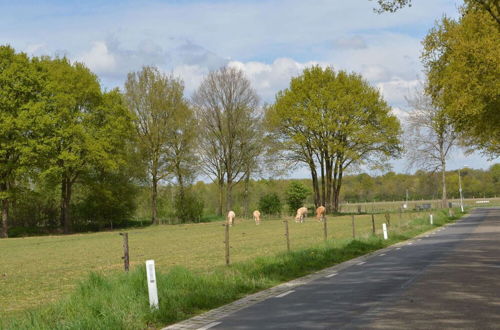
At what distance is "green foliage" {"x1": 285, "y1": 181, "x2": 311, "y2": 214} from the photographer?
70.1 metres

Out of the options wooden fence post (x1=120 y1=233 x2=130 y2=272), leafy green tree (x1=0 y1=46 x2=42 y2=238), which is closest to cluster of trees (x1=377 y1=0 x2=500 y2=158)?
wooden fence post (x1=120 y1=233 x2=130 y2=272)

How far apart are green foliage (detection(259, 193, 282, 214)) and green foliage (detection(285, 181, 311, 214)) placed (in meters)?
2.07

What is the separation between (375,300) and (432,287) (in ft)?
6.11

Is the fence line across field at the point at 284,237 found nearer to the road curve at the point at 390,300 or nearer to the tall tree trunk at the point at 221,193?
the road curve at the point at 390,300

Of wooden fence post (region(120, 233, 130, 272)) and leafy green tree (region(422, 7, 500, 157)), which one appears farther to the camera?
leafy green tree (region(422, 7, 500, 157))

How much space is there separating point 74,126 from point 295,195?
93.9 ft

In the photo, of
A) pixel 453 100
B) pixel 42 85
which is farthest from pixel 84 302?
pixel 42 85

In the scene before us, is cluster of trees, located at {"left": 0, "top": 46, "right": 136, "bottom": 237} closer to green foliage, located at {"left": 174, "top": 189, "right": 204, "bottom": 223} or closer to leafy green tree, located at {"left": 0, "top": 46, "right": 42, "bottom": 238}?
leafy green tree, located at {"left": 0, "top": 46, "right": 42, "bottom": 238}

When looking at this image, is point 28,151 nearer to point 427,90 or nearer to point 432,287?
point 427,90

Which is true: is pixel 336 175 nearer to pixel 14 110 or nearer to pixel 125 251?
pixel 14 110

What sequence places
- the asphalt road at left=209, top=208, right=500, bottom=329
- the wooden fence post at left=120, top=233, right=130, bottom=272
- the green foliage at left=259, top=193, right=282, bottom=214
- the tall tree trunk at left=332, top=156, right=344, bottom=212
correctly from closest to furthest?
the asphalt road at left=209, top=208, right=500, bottom=329
the wooden fence post at left=120, top=233, right=130, bottom=272
the tall tree trunk at left=332, top=156, right=344, bottom=212
the green foliage at left=259, top=193, right=282, bottom=214

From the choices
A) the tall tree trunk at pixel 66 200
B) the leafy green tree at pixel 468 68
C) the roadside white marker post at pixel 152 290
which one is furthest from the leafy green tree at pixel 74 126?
the roadside white marker post at pixel 152 290

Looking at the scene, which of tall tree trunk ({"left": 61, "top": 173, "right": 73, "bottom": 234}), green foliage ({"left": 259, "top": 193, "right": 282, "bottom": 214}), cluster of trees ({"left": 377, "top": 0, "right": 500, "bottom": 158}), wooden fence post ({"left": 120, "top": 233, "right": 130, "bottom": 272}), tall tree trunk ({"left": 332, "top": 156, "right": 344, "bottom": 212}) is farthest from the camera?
green foliage ({"left": 259, "top": 193, "right": 282, "bottom": 214})

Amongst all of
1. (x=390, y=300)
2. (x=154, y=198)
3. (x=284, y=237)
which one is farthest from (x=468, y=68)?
(x=154, y=198)
